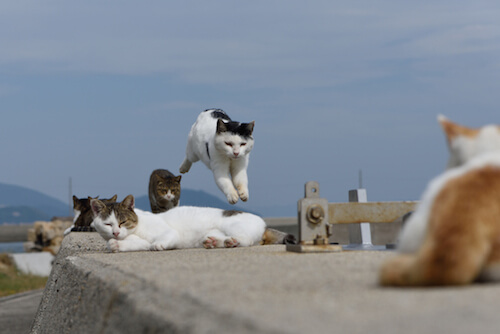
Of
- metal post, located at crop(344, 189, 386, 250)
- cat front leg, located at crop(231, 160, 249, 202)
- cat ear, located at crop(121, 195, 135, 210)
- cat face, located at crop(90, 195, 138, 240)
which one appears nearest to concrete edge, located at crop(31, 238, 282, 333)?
cat face, located at crop(90, 195, 138, 240)

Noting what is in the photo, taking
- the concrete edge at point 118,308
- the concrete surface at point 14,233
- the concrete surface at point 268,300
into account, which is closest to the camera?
the concrete surface at point 268,300

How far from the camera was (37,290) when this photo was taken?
1373cm

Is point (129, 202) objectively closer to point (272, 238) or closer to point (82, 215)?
point (272, 238)

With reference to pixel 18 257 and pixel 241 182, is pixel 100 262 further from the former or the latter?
pixel 18 257

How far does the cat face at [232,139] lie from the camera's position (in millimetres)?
6094

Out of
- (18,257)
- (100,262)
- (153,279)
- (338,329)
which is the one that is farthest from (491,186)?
(18,257)

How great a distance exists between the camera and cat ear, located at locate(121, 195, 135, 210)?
5.55 meters

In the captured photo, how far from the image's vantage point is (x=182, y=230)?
567cm

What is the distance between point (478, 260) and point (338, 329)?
74cm

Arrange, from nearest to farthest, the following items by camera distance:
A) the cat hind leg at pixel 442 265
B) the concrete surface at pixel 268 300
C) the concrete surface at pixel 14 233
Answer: the concrete surface at pixel 268 300
the cat hind leg at pixel 442 265
the concrete surface at pixel 14 233

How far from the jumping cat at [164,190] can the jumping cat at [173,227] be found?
1.18 m

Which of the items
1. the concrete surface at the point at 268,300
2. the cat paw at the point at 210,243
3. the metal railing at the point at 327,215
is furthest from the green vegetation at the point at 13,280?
the concrete surface at the point at 268,300

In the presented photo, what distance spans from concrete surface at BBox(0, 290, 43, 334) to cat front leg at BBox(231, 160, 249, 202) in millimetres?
4752

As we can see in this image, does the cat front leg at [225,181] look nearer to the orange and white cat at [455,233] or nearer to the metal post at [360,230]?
the metal post at [360,230]
